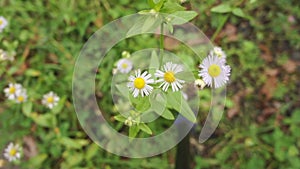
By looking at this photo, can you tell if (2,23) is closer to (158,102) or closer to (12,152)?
(12,152)

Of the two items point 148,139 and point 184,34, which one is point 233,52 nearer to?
point 184,34

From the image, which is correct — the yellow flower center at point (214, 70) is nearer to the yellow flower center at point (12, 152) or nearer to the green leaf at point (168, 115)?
the green leaf at point (168, 115)

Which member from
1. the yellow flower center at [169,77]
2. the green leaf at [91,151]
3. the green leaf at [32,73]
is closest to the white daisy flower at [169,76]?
the yellow flower center at [169,77]

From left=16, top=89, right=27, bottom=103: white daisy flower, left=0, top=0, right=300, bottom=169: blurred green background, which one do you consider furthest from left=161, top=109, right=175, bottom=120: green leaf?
left=16, top=89, right=27, bottom=103: white daisy flower

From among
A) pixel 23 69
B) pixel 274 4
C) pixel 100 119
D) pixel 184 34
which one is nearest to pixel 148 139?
pixel 100 119

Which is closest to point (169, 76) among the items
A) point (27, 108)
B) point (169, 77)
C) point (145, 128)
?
point (169, 77)

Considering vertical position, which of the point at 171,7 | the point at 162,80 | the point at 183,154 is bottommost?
the point at 183,154
